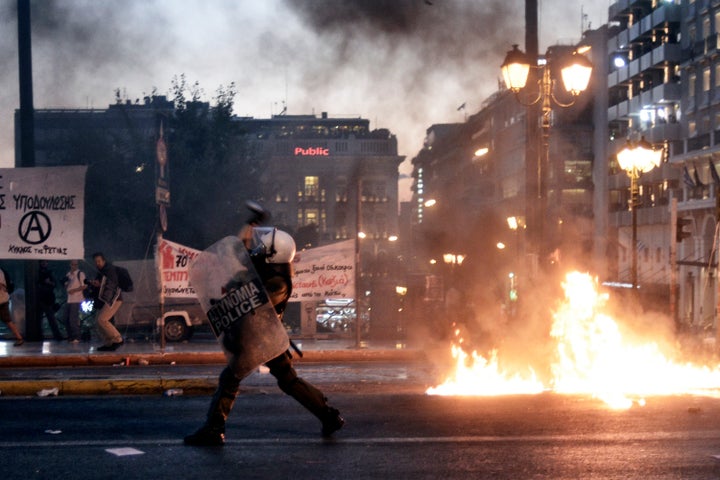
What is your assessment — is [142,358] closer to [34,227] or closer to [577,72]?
[34,227]

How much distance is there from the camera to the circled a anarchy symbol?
1633 cm

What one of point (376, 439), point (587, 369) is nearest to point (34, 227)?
point (587, 369)

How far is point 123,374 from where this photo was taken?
42.8 feet

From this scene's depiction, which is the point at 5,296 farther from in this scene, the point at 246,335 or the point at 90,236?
the point at 90,236

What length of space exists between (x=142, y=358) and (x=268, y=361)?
8126 mm

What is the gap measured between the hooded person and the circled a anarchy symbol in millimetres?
9927

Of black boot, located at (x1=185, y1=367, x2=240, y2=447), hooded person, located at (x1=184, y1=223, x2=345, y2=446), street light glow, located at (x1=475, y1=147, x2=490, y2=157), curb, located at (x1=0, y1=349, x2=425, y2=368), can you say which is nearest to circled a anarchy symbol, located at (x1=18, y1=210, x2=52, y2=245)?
curb, located at (x1=0, y1=349, x2=425, y2=368)

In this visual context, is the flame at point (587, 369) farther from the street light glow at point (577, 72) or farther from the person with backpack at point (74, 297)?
the person with backpack at point (74, 297)

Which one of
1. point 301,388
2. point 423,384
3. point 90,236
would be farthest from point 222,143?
point 301,388

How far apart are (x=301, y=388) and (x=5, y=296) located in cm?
1029

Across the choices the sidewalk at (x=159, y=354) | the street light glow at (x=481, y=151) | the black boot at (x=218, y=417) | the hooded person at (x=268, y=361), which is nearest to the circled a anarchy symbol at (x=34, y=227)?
the sidewalk at (x=159, y=354)

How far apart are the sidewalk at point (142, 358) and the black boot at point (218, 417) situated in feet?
14.9

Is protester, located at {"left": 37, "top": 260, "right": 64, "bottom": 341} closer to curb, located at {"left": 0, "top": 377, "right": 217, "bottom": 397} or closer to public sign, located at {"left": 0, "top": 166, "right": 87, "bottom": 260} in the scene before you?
public sign, located at {"left": 0, "top": 166, "right": 87, "bottom": 260}

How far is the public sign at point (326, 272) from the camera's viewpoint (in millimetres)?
16875
